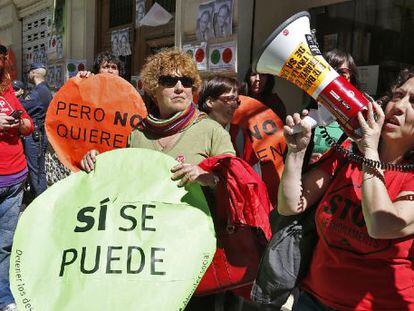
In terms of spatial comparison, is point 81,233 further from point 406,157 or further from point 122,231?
point 406,157

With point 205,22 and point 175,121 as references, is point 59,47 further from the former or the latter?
point 175,121

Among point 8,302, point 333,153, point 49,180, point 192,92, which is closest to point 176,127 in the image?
point 192,92

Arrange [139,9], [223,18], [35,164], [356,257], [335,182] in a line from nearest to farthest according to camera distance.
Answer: [356,257] → [335,182] → [223,18] → [35,164] → [139,9]

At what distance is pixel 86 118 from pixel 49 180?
15.5 ft

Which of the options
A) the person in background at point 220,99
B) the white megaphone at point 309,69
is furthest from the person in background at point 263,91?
the white megaphone at point 309,69

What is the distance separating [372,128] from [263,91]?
2.32m

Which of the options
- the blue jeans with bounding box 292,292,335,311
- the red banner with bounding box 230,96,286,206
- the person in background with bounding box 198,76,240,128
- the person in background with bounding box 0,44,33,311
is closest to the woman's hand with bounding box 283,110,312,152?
the blue jeans with bounding box 292,292,335,311

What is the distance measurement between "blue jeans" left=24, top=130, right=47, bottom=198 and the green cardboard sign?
3987 millimetres

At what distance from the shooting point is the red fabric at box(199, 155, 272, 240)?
191 cm

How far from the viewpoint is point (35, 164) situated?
5.84 meters

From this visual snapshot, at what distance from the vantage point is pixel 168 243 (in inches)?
73.6

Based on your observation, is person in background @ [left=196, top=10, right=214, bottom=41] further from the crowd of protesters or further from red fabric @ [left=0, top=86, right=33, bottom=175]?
the crowd of protesters

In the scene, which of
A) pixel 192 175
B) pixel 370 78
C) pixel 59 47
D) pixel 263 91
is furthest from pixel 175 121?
pixel 59 47

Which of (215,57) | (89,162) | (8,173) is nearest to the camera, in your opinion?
(89,162)
